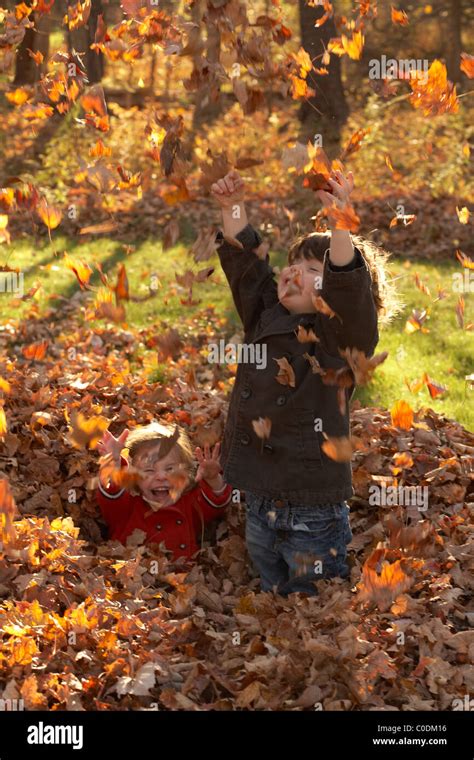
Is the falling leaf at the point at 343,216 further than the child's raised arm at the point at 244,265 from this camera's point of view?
No

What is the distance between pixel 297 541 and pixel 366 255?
140 cm

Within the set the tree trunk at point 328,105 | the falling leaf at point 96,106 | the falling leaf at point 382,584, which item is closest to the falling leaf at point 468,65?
the falling leaf at point 96,106

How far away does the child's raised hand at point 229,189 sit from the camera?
4012 mm

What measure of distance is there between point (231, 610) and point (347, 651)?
2.64 ft

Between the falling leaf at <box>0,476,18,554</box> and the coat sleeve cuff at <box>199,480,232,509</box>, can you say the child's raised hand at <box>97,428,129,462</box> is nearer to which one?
the coat sleeve cuff at <box>199,480,232,509</box>

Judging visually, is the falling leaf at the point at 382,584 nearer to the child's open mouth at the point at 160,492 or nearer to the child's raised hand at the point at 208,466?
the child's raised hand at the point at 208,466

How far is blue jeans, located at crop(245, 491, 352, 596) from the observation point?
421 centimetres

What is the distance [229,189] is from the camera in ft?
13.3

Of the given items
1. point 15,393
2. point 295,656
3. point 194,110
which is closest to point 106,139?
point 194,110

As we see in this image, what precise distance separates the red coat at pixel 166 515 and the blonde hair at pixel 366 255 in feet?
4.21

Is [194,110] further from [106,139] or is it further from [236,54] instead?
[236,54]

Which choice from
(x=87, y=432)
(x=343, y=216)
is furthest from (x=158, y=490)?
(x=343, y=216)

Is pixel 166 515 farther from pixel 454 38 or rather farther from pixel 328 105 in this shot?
pixel 454 38

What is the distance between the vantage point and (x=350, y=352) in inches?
150
